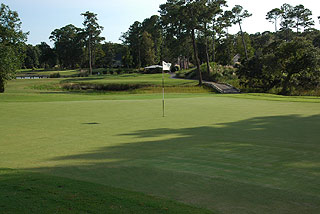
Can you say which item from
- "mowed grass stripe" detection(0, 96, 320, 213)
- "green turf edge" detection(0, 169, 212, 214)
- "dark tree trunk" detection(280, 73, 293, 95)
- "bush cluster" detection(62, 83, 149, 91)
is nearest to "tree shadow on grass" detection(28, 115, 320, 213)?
"mowed grass stripe" detection(0, 96, 320, 213)

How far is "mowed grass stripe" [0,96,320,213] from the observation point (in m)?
4.85

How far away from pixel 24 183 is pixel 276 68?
4098cm

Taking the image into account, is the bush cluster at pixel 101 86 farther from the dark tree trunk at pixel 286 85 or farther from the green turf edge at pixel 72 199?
the green turf edge at pixel 72 199

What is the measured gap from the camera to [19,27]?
4509 cm

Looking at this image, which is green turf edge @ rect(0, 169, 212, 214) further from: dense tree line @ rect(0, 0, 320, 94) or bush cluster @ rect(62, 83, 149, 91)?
bush cluster @ rect(62, 83, 149, 91)

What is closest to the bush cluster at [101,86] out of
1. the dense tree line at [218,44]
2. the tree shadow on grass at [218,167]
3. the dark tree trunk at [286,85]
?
the dense tree line at [218,44]

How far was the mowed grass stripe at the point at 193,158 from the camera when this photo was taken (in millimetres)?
4848

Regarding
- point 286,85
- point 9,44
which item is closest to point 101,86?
point 9,44

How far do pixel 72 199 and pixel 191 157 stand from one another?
3.48 m

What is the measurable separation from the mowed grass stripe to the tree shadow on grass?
0.05 feet

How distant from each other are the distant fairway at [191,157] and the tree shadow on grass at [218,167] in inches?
0.6

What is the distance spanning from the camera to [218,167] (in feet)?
21.1

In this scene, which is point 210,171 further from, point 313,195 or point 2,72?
point 2,72

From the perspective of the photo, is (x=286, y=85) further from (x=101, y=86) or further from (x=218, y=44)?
(x=218, y=44)
